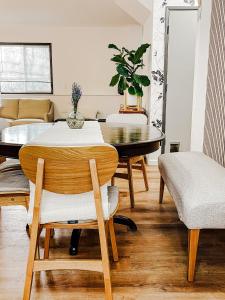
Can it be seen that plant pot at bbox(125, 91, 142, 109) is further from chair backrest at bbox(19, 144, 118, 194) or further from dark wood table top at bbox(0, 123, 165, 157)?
chair backrest at bbox(19, 144, 118, 194)

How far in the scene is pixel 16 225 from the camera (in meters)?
2.36

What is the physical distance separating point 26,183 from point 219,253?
130cm

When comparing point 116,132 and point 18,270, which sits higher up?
point 116,132

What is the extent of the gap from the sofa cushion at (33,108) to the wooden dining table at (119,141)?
3.63 m

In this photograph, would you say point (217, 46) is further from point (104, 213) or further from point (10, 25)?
point (10, 25)

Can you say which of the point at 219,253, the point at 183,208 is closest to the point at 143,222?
the point at 219,253

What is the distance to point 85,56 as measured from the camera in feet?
19.8

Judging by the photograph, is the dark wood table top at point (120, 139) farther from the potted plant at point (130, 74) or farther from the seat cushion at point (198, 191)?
the potted plant at point (130, 74)

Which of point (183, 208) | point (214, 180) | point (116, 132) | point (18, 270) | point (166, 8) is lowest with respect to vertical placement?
point (18, 270)

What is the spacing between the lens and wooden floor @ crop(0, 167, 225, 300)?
1.58 m

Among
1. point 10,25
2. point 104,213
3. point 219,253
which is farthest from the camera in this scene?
point 10,25

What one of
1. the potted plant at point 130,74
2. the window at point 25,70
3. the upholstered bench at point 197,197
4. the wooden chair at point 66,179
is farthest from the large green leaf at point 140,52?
the wooden chair at point 66,179

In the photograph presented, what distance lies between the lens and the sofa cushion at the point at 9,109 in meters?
5.95

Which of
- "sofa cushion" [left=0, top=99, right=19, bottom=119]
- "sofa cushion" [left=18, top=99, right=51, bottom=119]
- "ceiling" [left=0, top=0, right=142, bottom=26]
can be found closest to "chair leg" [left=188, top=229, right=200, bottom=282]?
"ceiling" [left=0, top=0, right=142, bottom=26]
